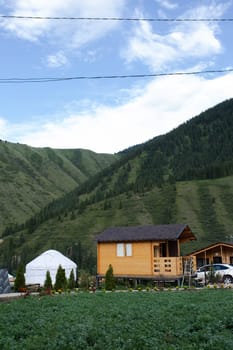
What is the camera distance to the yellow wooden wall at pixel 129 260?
3197 cm

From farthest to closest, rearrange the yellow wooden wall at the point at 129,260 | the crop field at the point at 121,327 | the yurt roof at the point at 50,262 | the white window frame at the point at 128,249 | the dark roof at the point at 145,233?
1. the yurt roof at the point at 50,262
2. the white window frame at the point at 128,249
3. the yellow wooden wall at the point at 129,260
4. the dark roof at the point at 145,233
5. the crop field at the point at 121,327

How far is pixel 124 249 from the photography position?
109ft

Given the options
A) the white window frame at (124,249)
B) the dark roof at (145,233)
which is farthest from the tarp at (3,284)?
the white window frame at (124,249)

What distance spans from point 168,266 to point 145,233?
122 inches

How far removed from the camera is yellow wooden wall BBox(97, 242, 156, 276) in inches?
1259

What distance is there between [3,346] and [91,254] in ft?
177

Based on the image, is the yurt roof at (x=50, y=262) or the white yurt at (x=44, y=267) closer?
the white yurt at (x=44, y=267)

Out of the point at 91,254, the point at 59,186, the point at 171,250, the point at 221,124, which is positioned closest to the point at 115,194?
the point at 91,254

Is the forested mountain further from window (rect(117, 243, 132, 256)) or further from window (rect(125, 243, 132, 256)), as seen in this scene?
window (rect(125, 243, 132, 256))

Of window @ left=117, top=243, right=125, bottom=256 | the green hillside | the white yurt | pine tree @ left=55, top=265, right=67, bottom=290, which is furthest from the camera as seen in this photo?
the green hillside

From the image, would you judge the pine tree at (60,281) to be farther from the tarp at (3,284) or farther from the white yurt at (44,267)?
the white yurt at (44,267)

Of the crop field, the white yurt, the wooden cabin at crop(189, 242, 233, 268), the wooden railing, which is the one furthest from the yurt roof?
the crop field

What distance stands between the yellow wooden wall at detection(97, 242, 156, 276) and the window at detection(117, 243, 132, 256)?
266 mm

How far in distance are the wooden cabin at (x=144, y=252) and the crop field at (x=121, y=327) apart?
15400 mm
